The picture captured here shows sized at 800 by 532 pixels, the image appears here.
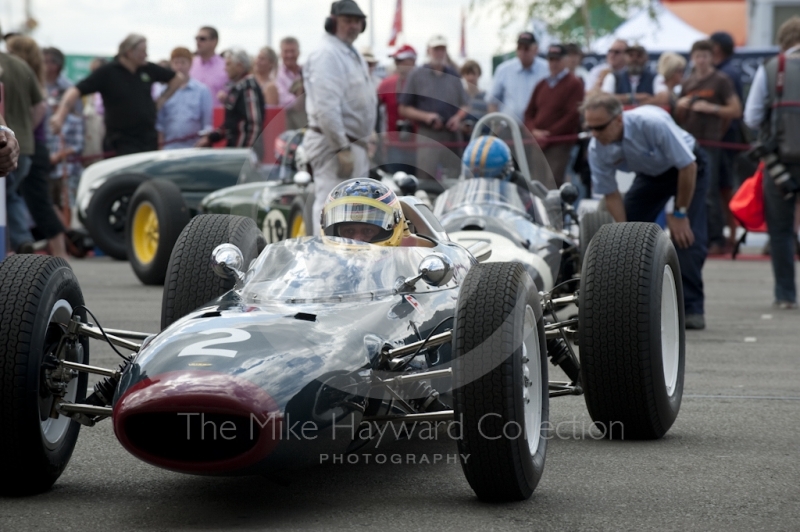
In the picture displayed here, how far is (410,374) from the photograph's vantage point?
447cm

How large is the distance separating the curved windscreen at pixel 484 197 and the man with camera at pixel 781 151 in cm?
265

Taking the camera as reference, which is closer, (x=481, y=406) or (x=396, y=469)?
(x=481, y=406)

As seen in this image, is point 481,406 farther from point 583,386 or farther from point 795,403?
point 795,403

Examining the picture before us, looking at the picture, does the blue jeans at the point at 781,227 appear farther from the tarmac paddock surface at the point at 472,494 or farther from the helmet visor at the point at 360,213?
the helmet visor at the point at 360,213

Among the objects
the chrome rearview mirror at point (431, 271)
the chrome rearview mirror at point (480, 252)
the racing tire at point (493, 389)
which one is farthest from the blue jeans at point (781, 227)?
the racing tire at point (493, 389)

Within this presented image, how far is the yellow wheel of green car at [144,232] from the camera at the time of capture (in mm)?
11555

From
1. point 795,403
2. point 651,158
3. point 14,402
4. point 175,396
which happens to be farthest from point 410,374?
point 651,158

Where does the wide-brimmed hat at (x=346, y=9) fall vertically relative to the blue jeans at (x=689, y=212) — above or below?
above

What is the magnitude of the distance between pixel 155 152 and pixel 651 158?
20.6 ft

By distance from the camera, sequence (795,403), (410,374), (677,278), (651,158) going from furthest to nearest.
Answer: (651,158)
(795,403)
(677,278)
(410,374)

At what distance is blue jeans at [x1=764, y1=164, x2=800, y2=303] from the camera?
997 cm

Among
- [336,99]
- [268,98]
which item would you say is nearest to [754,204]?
[336,99]

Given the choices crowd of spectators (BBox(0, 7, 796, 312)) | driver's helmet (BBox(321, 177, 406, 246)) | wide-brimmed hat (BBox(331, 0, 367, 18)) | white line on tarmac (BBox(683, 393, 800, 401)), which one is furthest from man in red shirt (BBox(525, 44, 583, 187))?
driver's helmet (BBox(321, 177, 406, 246))

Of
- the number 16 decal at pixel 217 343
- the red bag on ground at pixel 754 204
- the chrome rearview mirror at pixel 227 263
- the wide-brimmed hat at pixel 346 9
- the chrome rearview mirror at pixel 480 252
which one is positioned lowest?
the red bag on ground at pixel 754 204
